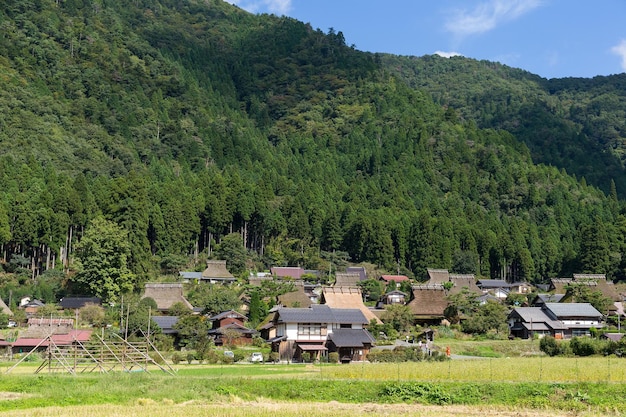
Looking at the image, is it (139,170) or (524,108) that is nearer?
(139,170)

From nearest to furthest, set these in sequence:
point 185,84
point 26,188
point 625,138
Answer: point 26,188, point 185,84, point 625,138

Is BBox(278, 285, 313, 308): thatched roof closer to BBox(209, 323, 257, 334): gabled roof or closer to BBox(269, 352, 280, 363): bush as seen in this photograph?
BBox(209, 323, 257, 334): gabled roof

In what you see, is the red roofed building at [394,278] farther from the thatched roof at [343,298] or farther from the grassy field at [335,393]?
the grassy field at [335,393]

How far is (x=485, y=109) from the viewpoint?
172 meters

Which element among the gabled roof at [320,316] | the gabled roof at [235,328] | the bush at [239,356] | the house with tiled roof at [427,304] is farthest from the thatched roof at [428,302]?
the bush at [239,356]

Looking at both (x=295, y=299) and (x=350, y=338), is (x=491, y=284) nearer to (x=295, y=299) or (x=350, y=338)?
(x=295, y=299)

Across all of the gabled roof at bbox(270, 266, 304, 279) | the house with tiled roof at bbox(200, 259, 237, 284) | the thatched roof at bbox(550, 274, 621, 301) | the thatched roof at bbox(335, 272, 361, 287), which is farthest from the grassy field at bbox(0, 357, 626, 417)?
the gabled roof at bbox(270, 266, 304, 279)

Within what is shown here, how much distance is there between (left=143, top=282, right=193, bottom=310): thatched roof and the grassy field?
2370 cm

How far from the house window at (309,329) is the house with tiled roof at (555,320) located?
14439 millimetres

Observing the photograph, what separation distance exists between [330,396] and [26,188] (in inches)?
1862

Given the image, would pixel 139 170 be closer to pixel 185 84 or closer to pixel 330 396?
pixel 185 84

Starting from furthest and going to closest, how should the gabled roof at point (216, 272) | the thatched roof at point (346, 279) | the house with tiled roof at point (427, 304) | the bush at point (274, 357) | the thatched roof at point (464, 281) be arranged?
the thatched roof at point (464, 281) → the gabled roof at point (216, 272) → the thatched roof at point (346, 279) → the house with tiled roof at point (427, 304) → the bush at point (274, 357)

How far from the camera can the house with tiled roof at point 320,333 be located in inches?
1623

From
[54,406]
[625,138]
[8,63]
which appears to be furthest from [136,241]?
[625,138]
